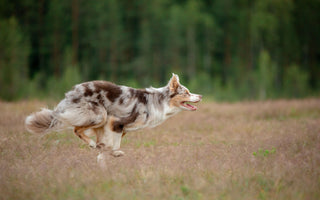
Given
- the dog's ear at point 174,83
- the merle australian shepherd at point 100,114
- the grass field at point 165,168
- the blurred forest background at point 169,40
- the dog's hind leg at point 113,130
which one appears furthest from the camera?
the blurred forest background at point 169,40

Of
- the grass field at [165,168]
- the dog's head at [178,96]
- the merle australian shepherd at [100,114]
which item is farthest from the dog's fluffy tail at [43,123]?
the dog's head at [178,96]

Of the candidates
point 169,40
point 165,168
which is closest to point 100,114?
point 165,168

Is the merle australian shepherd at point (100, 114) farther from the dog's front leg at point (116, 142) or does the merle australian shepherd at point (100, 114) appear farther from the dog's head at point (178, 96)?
the dog's head at point (178, 96)

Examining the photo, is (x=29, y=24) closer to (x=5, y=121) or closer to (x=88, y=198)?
(x=5, y=121)

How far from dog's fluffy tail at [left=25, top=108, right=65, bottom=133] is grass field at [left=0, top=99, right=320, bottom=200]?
0.68 metres

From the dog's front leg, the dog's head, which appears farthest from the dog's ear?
the dog's front leg

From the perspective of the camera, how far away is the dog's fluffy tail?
7.54m

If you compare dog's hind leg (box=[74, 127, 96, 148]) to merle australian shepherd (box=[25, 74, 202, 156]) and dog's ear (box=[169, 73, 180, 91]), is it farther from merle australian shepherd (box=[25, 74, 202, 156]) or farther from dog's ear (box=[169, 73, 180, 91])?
dog's ear (box=[169, 73, 180, 91])

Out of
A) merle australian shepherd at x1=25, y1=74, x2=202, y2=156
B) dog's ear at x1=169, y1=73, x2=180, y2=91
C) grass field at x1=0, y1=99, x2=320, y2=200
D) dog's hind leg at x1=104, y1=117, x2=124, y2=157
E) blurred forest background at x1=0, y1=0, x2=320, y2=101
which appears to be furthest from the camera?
blurred forest background at x1=0, y1=0, x2=320, y2=101

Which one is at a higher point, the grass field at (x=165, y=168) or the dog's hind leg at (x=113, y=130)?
the dog's hind leg at (x=113, y=130)

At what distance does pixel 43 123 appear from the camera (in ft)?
24.9

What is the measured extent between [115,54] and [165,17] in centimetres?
909

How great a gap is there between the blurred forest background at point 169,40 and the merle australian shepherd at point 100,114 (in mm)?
26048

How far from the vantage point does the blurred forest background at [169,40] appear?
124ft
